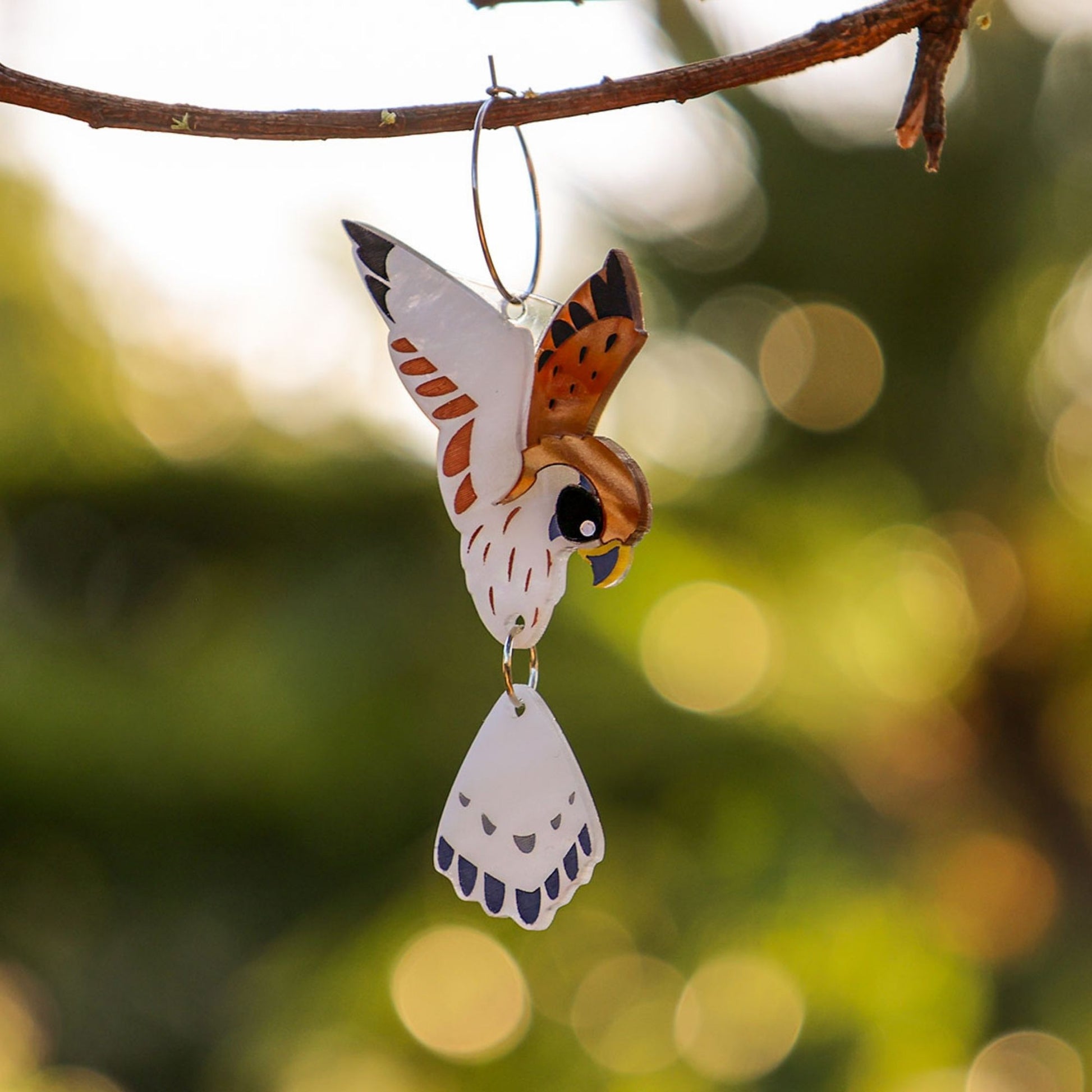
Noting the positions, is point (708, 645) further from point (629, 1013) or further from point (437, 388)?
point (437, 388)

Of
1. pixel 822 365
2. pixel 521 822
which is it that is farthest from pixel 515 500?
pixel 822 365

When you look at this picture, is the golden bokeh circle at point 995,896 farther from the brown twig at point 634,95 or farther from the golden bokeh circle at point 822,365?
the brown twig at point 634,95

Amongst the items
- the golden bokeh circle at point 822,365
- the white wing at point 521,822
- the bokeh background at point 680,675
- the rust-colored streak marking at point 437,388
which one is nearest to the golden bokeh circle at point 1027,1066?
the bokeh background at point 680,675

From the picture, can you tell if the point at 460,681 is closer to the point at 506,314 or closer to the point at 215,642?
the point at 215,642

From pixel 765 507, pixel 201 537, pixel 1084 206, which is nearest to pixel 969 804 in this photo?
pixel 765 507

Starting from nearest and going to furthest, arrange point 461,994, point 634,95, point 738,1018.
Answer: point 634,95, point 738,1018, point 461,994

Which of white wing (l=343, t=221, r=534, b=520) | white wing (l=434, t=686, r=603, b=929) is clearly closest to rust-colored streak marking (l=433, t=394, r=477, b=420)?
white wing (l=343, t=221, r=534, b=520)
